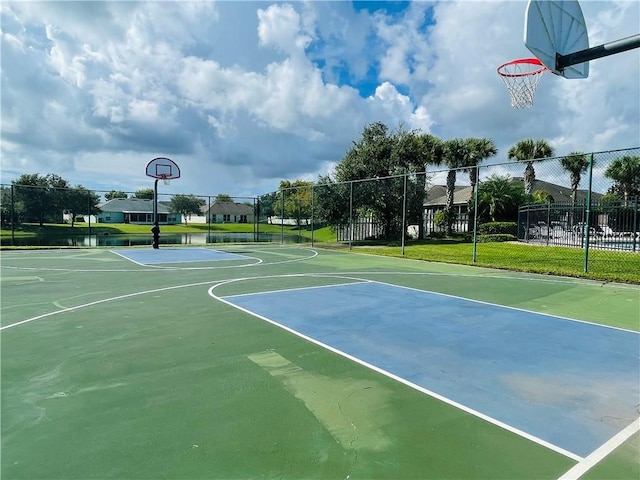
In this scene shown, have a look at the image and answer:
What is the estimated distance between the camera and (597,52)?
6930mm

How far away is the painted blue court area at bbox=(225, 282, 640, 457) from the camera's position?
3.00 meters

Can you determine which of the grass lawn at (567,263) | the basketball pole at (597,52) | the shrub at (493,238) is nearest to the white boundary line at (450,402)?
the basketball pole at (597,52)

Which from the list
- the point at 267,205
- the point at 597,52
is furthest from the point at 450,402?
the point at 267,205

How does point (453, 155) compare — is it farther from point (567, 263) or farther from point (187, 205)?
point (187, 205)

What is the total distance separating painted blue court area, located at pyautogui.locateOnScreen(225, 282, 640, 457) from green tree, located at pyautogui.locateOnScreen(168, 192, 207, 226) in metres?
20.6

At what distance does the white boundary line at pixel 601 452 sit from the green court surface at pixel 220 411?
0.6 inches

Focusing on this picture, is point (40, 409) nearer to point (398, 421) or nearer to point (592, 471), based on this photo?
point (398, 421)

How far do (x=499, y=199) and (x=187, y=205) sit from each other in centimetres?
2195

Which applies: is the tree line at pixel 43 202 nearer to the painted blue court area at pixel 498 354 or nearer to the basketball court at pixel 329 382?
the basketball court at pixel 329 382

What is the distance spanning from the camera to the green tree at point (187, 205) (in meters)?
26.0

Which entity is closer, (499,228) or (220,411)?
(220,411)

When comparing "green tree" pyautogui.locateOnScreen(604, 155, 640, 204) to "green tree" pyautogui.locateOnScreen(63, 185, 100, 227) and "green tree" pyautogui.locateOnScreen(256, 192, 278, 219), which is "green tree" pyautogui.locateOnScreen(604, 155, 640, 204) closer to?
"green tree" pyautogui.locateOnScreen(256, 192, 278, 219)

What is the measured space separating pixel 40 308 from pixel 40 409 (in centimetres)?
394

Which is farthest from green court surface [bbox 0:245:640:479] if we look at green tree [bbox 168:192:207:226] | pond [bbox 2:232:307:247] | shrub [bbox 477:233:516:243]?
green tree [bbox 168:192:207:226]
